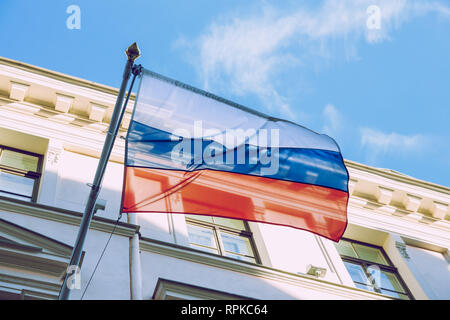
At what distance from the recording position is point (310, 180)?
8.42m

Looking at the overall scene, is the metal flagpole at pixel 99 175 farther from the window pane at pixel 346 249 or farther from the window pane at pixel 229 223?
the window pane at pixel 346 249

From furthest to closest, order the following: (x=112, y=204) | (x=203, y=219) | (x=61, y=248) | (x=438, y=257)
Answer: (x=438, y=257)
(x=203, y=219)
(x=112, y=204)
(x=61, y=248)

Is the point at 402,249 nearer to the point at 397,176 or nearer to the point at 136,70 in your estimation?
the point at 397,176

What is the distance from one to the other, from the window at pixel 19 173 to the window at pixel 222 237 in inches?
131

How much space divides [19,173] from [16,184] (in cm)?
49

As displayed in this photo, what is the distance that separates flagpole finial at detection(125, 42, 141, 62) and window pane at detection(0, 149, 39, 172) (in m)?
5.52

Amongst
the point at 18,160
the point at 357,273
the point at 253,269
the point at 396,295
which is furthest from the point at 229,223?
the point at 18,160

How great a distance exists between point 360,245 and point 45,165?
27.5ft

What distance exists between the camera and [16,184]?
403 inches

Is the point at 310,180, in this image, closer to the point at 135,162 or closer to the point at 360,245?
the point at 135,162

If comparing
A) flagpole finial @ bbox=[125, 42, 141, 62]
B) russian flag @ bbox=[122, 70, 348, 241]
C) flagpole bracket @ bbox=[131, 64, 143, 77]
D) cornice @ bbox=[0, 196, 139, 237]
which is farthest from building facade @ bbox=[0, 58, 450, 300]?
flagpole finial @ bbox=[125, 42, 141, 62]

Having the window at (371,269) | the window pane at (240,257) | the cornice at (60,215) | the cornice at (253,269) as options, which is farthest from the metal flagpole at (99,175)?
the window at (371,269)
